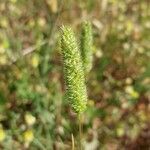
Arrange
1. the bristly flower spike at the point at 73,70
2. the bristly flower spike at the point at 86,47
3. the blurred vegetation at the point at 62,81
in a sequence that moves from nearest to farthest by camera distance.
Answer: the bristly flower spike at the point at 73,70
the bristly flower spike at the point at 86,47
the blurred vegetation at the point at 62,81

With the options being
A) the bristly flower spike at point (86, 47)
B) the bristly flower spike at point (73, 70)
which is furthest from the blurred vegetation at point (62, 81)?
the bristly flower spike at point (73, 70)

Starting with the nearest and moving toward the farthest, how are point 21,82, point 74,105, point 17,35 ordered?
1. point 74,105
2. point 21,82
3. point 17,35

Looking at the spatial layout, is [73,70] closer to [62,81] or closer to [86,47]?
[86,47]

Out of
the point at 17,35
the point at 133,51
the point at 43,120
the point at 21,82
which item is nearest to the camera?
the point at 43,120

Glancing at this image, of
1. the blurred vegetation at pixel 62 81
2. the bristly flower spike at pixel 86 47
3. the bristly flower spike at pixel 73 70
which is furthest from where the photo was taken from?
the blurred vegetation at pixel 62 81

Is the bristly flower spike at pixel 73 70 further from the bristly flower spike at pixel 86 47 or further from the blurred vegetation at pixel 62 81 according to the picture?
the blurred vegetation at pixel 62 81

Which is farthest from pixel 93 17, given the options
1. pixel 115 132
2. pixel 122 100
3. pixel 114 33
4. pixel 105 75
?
pixel 115 132

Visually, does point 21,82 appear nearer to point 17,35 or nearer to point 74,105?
point 17,35
